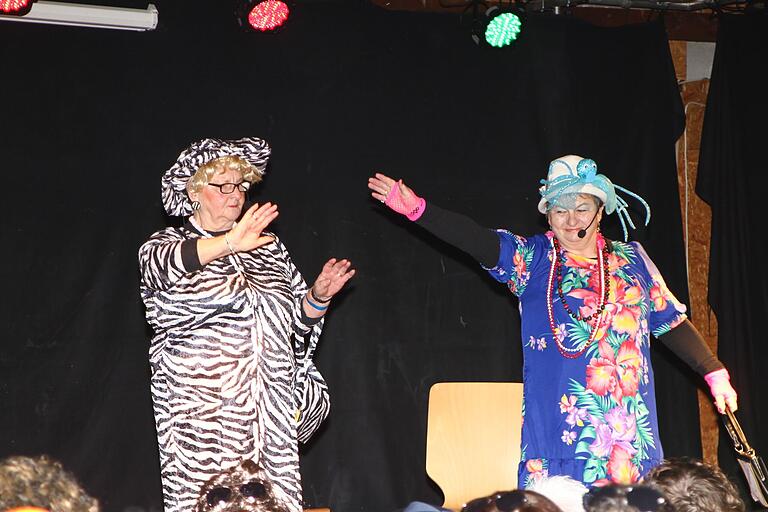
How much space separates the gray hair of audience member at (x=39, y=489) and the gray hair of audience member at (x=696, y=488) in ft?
3.43

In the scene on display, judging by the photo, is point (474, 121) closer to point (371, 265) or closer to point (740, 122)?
point (371, 265)

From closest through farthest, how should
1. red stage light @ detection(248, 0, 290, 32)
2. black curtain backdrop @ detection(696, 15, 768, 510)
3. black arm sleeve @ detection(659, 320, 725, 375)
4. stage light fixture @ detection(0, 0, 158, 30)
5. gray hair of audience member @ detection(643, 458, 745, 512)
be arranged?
gray hair of audience member @ detection(643, 458, 745, 512) → black arm sleeve @ detection(659, 320, 725, 375) → stage light fixture @ detection(0, 0, 158, 30) → red stage light @ detection(248, 0, 290, 32) → black curtain backdrop @ detection(696, 15, 768, 510)

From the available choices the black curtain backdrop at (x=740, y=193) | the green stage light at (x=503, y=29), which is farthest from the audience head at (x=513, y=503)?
the black curtain backdrop at (x=740, y=193)

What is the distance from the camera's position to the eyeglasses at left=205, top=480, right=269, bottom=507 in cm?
188

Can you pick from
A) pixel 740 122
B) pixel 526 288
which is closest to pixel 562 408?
pixel 526 288

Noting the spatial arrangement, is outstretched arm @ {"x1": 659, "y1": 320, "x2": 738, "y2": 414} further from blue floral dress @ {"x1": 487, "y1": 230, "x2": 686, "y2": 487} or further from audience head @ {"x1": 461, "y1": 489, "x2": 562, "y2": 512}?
audience head @ {"x1": 461, "y1": 489, "x2": 562, "y2": 512}

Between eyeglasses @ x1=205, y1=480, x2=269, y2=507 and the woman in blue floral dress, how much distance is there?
1697mm

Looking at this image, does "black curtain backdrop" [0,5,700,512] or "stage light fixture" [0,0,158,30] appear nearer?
"stage light fixture" [0,0,158,30]

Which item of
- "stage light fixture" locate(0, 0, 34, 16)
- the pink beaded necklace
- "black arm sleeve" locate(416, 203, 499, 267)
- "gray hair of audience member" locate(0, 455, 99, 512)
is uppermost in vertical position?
"stage light fixture" locate(0, 0, 34, 16)

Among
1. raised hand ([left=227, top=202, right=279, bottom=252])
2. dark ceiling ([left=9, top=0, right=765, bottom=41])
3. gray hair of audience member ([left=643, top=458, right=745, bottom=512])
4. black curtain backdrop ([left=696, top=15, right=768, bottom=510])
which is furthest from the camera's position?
black curtain backdrop ([left=696, top=15, right=768, bottom=510])

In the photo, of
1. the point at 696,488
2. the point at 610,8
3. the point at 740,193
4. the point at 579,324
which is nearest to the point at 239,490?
the point at 696,488

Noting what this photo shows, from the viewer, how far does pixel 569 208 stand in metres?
3.69

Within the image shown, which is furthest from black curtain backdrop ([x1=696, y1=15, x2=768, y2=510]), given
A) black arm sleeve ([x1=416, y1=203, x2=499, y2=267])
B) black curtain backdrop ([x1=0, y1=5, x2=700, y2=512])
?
black arm sleeve ([x1=416, y1=203, x2=499, y2=267])

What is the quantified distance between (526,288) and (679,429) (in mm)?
2338
